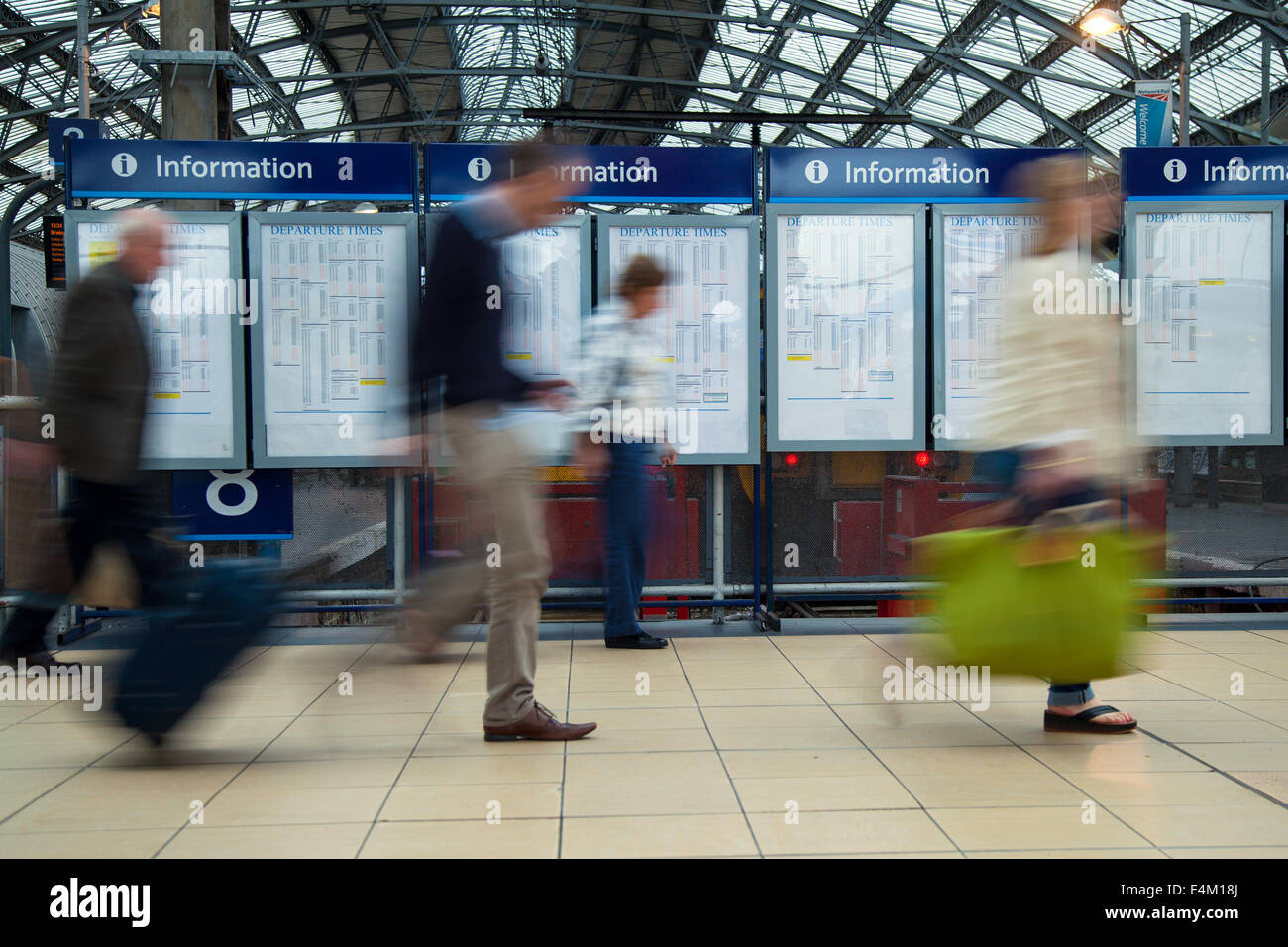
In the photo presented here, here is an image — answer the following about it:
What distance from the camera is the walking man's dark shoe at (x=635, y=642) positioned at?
5.66 metres

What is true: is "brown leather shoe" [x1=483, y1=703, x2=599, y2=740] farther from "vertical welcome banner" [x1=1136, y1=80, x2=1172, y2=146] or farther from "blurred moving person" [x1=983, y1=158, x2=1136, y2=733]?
"vertical welcome banner" [x1=1136, y1=80, x2=1172, y2=146]

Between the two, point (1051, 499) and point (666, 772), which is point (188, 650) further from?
point (1051, 499)

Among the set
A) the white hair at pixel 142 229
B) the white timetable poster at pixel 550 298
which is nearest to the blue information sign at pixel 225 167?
the white timetable poster at pixel 550 298

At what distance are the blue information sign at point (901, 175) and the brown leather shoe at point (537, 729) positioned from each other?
3.35m

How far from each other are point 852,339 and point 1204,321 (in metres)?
1.92

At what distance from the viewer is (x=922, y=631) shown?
3719mm

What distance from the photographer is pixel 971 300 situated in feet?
19.9

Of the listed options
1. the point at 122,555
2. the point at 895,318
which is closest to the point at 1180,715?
the point at 895,318

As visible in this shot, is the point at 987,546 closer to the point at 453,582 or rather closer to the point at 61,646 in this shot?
the point at 453,582

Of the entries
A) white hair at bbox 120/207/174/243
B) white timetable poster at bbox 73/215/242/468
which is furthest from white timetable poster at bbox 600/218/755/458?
white hair at bbox 120/207/174/243

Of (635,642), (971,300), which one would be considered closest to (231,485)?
(635,642)

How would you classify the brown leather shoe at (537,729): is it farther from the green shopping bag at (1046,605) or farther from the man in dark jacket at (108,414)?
the green shopping bag at (1046,605)
